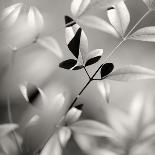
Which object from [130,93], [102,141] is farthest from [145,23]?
[102,141]

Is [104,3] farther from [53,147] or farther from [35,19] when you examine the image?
[53,147]


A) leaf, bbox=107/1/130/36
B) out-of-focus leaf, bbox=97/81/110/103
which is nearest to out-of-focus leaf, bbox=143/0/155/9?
leaf, bbox=107/1/130/36

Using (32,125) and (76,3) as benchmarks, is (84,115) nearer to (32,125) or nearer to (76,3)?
(32,125)

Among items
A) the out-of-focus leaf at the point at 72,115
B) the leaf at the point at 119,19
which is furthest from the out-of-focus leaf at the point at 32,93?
the leaf at the point at 119,19

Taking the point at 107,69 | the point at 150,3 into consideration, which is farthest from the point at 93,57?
the point at 150,3

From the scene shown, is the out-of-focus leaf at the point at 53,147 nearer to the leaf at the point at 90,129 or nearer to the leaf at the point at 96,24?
the leaf at the point at 90,129

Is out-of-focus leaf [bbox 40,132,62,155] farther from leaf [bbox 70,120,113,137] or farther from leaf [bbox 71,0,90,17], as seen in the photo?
leaf [bbox 71,0,90,17]
